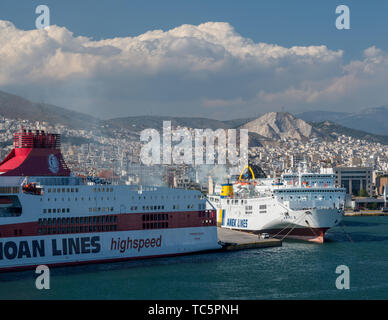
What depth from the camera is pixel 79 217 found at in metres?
25.2

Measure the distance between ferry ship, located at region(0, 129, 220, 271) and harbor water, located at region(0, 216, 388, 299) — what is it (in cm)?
66

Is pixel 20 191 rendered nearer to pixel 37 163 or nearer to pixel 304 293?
pixel 37 163

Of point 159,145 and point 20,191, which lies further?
point 159,145

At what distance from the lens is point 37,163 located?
26.8 meters

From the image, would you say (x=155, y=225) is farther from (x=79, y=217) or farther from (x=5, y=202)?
(x=5, y=202)

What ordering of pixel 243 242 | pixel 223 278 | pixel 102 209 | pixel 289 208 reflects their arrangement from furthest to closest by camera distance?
pixel 289 208 → pixel 243 242 → pixel 102 209 → pixel 223 278

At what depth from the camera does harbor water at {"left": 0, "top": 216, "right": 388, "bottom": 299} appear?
2055 cm

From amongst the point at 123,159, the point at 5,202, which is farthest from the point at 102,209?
the point at 123,159

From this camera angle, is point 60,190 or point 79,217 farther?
point 79,217

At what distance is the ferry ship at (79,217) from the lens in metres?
23.9

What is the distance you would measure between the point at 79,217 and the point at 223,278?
23.1 ft

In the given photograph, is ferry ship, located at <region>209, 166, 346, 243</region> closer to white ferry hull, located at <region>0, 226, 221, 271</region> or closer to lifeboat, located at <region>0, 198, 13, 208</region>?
white ferry hull, located at <region>0, 226, 221, 271</region>

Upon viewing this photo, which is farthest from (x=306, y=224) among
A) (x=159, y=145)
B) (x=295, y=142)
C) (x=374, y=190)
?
(x=295, y=142)
